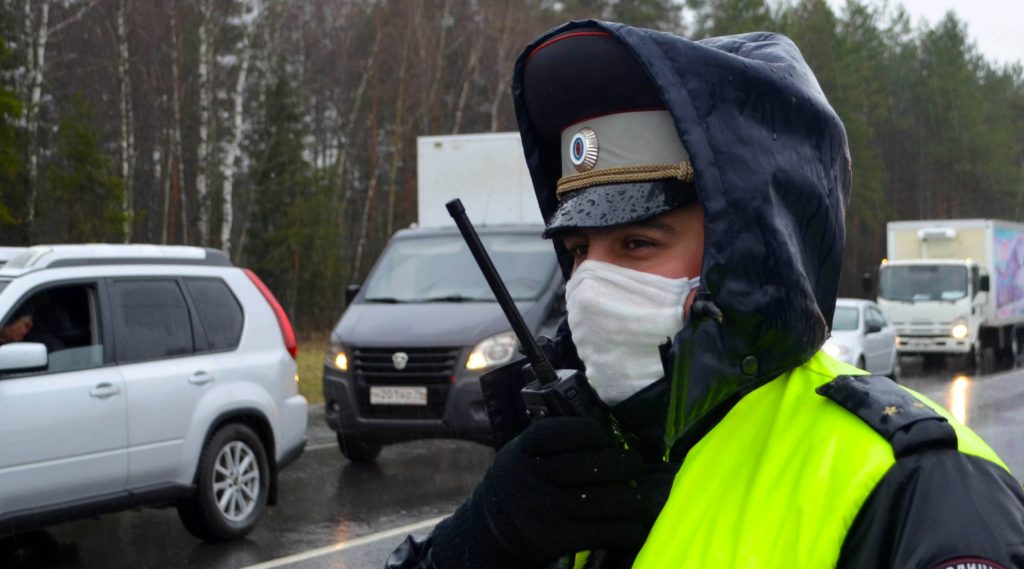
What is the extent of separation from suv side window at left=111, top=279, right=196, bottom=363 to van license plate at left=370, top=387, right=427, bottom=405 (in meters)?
2.73

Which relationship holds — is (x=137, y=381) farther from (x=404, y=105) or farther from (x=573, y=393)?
(x=404, y=105)

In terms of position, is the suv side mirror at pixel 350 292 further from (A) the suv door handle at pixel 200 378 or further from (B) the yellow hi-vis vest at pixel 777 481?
(B) the yellow hi-vis vest at pixel 777 481

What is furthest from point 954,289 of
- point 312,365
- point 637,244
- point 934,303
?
point 637,244

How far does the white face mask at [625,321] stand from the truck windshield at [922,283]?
80.6 feet

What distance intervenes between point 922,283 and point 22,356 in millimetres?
22125

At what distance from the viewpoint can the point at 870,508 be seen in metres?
1.36

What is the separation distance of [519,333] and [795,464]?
535 mm

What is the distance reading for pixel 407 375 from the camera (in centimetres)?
1030

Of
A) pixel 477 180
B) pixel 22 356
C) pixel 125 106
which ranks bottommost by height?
pixel 22 356

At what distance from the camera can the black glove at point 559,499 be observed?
1688mm

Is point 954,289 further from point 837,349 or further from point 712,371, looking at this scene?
point 712,371

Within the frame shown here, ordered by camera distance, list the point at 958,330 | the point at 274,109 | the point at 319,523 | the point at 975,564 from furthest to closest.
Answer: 1. the point at 274,109
2. the point at 958,330
3. the point at 319,523
4. the point at 975,564

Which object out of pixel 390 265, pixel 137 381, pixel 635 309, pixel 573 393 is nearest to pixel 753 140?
pixel 635 309

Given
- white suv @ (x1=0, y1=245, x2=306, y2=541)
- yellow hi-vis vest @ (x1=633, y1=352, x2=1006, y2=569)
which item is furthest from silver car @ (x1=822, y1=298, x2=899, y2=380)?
yellow hi-vis vest @ (x1=633, y1=352, x2=1006, y2=569)
